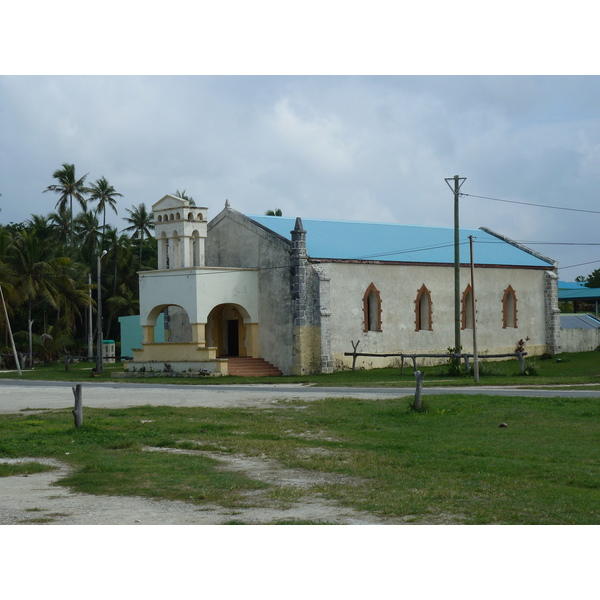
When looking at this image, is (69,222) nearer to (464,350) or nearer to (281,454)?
(464,350)

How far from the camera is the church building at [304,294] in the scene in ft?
128

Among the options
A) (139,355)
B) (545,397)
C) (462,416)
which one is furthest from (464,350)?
(462,416)

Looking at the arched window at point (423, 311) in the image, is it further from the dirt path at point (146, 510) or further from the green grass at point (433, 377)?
the dirt path at point (146, 510)

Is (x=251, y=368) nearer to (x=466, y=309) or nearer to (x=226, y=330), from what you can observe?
(x=226, y=330)

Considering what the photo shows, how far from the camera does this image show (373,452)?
1501 cm

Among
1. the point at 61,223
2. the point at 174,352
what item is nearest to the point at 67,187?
the point at 61,223

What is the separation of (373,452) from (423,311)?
2926 cm

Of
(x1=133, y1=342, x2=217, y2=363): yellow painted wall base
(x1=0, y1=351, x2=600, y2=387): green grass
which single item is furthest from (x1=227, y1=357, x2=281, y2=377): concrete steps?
(x1=0, y1=351, x2=600, y2=387): green grass

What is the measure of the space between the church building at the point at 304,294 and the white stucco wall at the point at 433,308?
6 cm

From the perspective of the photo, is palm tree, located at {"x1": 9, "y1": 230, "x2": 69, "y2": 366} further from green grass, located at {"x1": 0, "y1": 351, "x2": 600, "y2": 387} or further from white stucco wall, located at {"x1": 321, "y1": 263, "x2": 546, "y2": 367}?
white stucco wall, located at {"x1": 321, "y1": 263, "x2": 546, "y2": 367}

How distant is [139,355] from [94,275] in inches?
976

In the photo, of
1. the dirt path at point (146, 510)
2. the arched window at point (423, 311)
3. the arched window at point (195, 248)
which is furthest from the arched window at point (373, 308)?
the dirt path at point (146, 510)

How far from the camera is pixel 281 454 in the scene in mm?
15070

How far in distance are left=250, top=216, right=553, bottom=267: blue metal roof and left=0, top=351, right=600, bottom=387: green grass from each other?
17.4 ft
